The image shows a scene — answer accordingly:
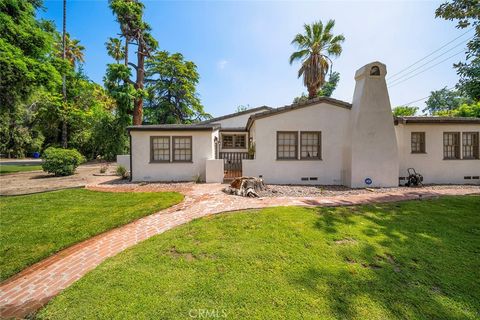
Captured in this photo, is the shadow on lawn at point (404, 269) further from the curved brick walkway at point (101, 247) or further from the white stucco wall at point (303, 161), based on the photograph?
the white stucco wall at point (303, 161)

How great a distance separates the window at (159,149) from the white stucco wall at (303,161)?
4.34 m

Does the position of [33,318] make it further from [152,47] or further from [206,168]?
[152,47]

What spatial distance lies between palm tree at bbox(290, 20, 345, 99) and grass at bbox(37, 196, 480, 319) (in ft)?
48.0

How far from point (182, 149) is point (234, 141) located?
6.72 meters

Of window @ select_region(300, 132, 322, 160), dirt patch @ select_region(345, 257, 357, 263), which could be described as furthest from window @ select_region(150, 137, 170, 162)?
dirt patch @ select_region(345, 257, 357, 263)

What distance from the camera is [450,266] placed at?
3.42m

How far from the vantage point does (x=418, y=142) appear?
11.0 metres

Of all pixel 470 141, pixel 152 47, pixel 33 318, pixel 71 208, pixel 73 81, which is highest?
pixel 152 47

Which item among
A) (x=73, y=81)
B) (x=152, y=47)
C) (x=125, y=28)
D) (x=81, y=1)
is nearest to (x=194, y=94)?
(x=152, y=47)

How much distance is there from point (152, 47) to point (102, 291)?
83.5 ft

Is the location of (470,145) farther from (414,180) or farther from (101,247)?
(101,247)

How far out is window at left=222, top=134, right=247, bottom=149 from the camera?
56.5 ft

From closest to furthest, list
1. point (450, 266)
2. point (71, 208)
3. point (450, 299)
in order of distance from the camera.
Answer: point (450, 299) < point (450, 266) < point (71, 208)

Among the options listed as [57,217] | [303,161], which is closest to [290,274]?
[57,217]
